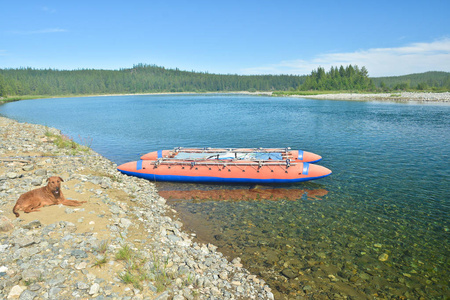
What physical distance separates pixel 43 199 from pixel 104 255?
392 centimetres

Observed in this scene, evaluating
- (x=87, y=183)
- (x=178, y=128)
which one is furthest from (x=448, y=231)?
(x=178, y=128)

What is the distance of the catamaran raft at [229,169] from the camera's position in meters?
15.4

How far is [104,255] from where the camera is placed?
6762mm

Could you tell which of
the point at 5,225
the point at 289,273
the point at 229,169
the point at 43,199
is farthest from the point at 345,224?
the point at 5,225

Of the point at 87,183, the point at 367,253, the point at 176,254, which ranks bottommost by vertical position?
the point at 367,253

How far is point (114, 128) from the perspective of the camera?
125 ft

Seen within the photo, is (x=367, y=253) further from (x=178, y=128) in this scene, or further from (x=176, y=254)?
(x=178, y=128)

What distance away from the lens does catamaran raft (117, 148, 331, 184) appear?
15375 millimetres

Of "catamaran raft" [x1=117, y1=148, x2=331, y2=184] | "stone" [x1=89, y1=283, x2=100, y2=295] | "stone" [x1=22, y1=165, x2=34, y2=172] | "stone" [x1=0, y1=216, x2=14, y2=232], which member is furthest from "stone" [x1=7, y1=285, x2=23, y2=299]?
"catamaran raft" [x1=117, y1=148, x2=331, y2=184]

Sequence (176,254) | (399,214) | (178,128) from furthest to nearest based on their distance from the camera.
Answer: (178,128) → (399,214) → (176,254)

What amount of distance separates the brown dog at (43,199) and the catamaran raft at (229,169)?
6984 millimetres

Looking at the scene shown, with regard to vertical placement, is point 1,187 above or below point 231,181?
above

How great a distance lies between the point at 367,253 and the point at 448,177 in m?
11.4

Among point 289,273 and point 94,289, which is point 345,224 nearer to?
point 289,273
